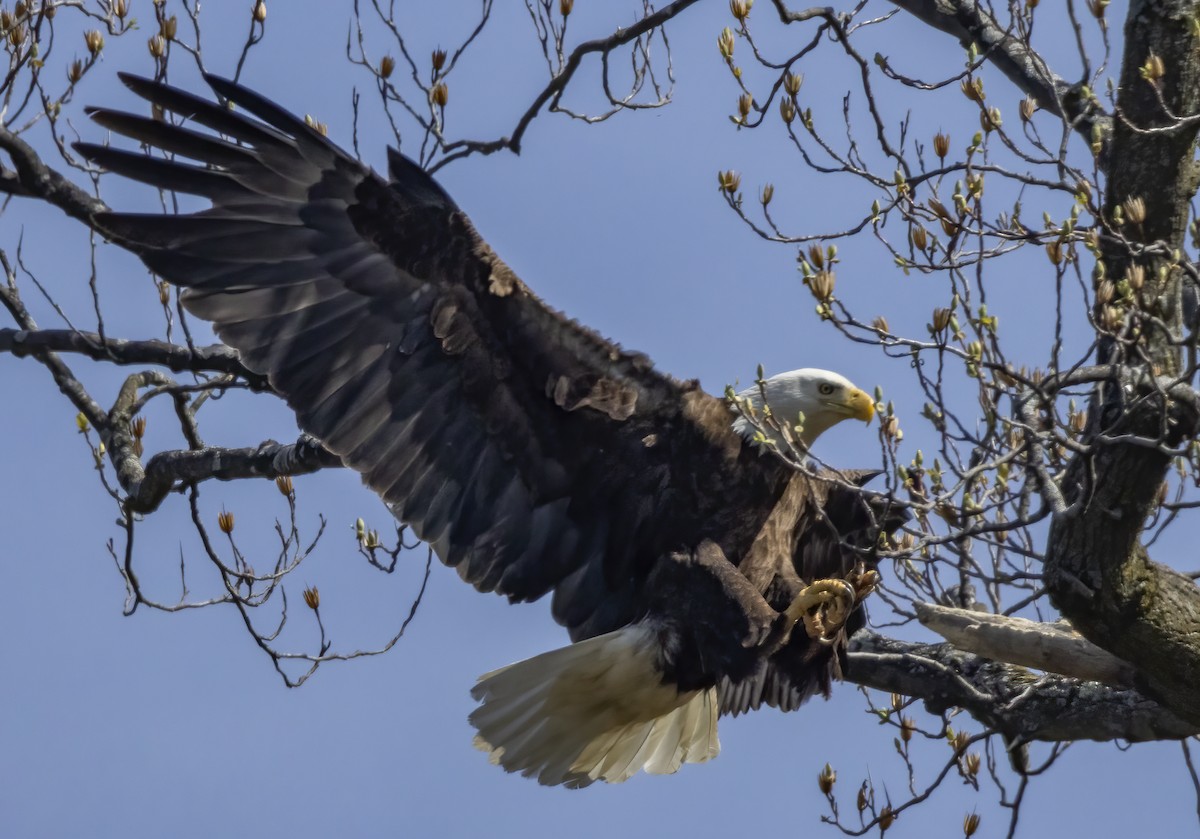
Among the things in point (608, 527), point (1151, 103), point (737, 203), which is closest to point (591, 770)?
point (608, 527)

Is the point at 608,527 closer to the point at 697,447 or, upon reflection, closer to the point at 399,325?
the point at 697,447

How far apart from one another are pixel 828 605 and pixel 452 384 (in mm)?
1218

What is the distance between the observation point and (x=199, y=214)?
4.13m

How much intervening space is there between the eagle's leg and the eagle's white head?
2.12 ft

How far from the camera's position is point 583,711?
14.0 feet

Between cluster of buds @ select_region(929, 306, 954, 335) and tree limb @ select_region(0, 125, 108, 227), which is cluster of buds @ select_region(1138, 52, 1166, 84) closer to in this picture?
cluster of buds @ select_region(929, 306, 954, 335)

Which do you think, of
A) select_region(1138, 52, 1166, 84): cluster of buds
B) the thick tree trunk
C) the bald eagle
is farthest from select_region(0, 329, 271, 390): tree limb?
select_region(1138, 52, 1166, 84): cluster of buds

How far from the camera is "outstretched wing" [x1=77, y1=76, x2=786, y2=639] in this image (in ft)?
13.4

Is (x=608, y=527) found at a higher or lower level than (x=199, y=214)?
lower

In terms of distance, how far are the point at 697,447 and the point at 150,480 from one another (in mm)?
1661

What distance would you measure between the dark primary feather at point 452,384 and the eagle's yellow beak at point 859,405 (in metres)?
0.38

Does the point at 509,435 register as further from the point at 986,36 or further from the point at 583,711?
the point at 986,36

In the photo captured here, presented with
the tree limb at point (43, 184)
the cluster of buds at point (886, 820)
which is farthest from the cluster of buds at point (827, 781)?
the tree limb at point (43, 184)

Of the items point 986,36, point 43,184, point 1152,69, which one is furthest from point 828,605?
point 43,184
